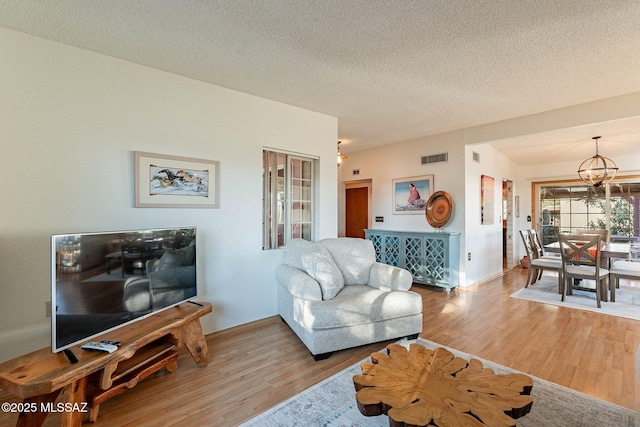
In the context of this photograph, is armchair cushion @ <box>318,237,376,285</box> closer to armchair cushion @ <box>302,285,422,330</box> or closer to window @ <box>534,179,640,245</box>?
armchair cushion @ <box>302,285,422,330</box>

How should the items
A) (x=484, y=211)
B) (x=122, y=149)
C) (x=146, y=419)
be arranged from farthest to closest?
1. (x=484, y=211)
2. (x=122, y=149)
3. (x=146, y=419)

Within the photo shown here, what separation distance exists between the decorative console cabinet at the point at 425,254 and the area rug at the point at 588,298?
3.19 ft

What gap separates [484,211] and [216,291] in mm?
4710

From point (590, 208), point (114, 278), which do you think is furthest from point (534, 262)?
point (114, 278)

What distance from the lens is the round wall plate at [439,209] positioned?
15.4 ft

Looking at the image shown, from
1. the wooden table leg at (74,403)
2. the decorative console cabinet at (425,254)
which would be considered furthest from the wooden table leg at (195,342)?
the decorative console cabinet at (425,254)

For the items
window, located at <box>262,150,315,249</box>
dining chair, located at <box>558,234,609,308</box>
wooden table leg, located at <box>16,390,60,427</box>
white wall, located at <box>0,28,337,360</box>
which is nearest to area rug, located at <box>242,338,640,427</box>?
wooden table leg, located at <box>16,390,60,427</box>

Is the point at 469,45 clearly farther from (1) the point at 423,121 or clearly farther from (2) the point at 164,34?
(2) the point at 164,34

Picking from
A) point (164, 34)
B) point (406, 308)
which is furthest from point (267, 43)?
point (406, 308)

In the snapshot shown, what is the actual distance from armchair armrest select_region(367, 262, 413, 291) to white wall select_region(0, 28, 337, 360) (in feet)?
3.86

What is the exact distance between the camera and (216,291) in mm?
2957

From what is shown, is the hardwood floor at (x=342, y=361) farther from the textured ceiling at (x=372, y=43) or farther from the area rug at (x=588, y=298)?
the textured ceiling at (x=372, y=43)

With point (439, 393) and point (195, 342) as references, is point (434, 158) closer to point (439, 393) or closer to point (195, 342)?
point (439, 393)

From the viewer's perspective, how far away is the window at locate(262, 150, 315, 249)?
3.48 metres
